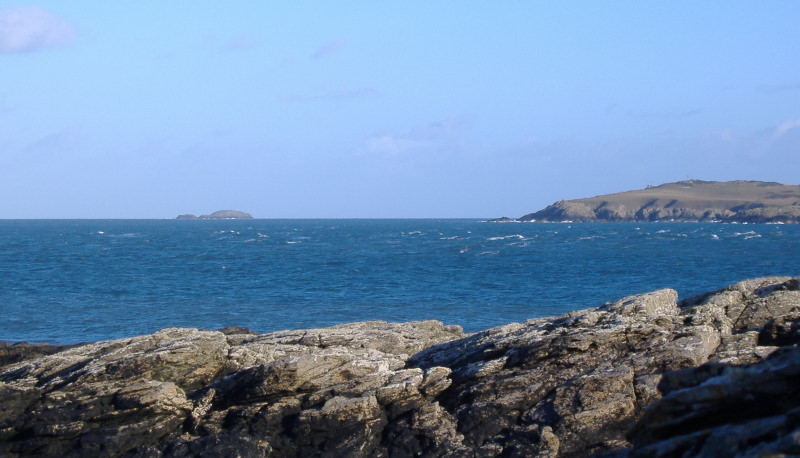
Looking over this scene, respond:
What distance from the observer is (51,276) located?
6091 cm

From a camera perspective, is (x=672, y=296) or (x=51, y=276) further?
(x=51, y=276)

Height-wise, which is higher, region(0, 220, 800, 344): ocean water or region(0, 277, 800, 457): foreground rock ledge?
region(0, 277, 800, 457): foreground rock ledge

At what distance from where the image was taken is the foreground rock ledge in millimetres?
15117

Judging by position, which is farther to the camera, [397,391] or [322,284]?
[322,284]

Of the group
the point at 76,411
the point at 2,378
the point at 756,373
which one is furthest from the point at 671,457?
the point at 2,378

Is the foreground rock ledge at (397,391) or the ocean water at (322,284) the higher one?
the foreground rock ledge at (397,391)

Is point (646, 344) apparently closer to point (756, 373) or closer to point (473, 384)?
point (473, 384)

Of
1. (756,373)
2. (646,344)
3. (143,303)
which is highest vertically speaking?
(756,373)

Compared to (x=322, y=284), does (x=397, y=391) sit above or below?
above

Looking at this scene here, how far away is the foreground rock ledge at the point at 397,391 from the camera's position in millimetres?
15117

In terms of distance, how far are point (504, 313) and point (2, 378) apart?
26814mm

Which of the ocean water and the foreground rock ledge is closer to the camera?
the foreground rock ledge

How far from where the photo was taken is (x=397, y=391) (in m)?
16.4

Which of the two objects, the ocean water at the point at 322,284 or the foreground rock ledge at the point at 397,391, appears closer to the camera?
the foreground rock ledge at the point at 397,391
